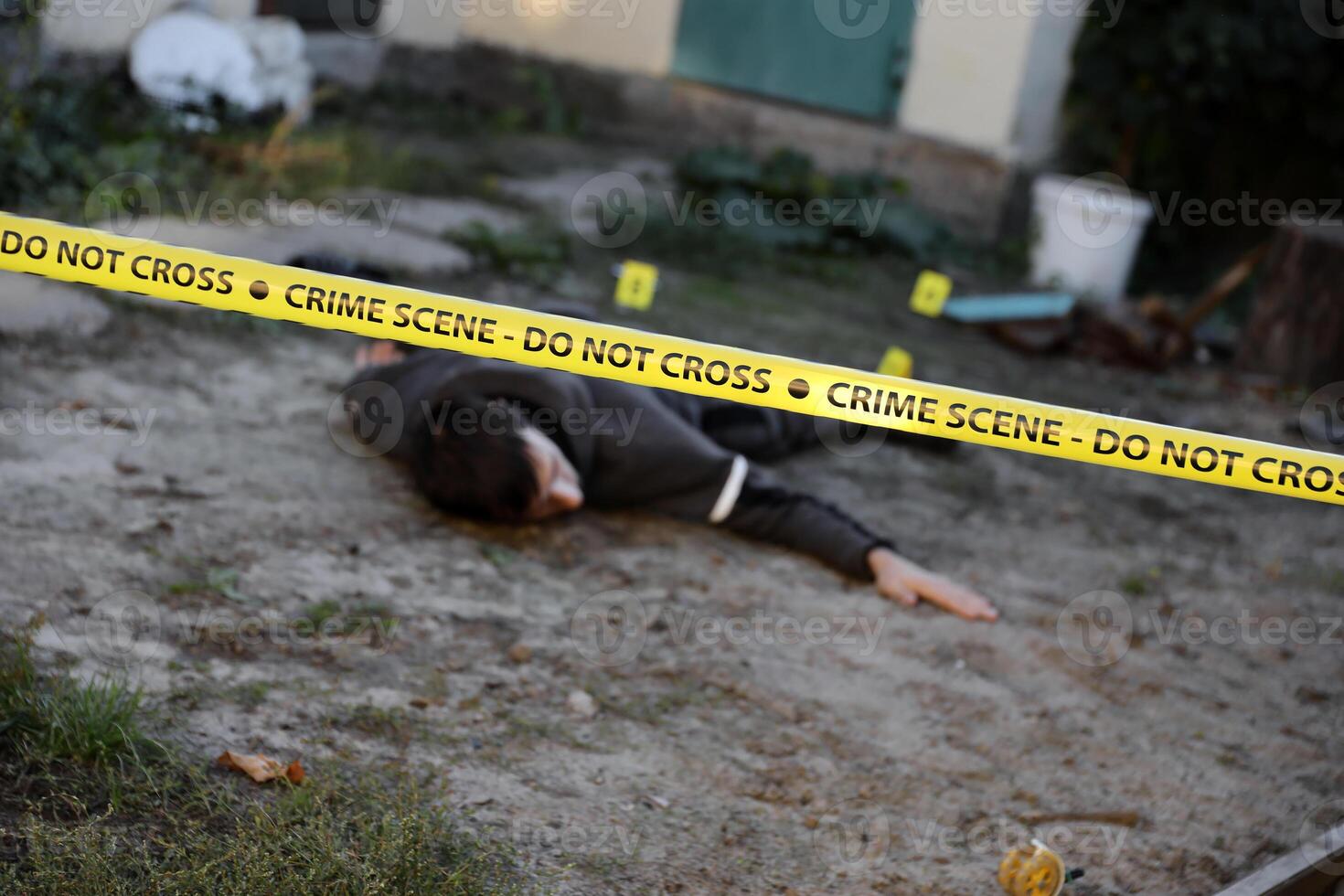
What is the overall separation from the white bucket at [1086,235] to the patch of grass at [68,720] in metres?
6.11

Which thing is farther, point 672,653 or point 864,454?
point 864,454

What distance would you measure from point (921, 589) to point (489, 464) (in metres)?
1.10

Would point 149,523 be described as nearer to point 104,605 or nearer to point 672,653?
point 104,605

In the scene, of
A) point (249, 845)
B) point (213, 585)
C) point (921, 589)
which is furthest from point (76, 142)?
point (249, 845)

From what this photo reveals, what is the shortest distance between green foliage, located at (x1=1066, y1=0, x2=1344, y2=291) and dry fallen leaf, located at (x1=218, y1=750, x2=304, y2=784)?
643 centimetres

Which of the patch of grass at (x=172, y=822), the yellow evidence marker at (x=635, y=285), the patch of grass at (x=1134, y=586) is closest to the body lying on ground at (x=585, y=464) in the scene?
the yellow evidence marker at (x=635, y=285)

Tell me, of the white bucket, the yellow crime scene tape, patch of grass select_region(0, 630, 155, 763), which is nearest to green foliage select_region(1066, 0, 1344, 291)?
the white bucket

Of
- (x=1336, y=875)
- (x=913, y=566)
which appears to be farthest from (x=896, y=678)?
(x=1336, y=875)

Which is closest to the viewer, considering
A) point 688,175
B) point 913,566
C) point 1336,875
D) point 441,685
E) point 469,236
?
point 1336,875

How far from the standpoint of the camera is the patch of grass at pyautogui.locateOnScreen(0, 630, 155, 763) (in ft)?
6.77

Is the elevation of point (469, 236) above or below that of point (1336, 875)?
above

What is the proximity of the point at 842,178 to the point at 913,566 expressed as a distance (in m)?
4.73

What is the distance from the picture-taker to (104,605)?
8.40 ft

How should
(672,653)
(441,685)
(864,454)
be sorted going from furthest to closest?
(864,454), (672,653), (441,685)
